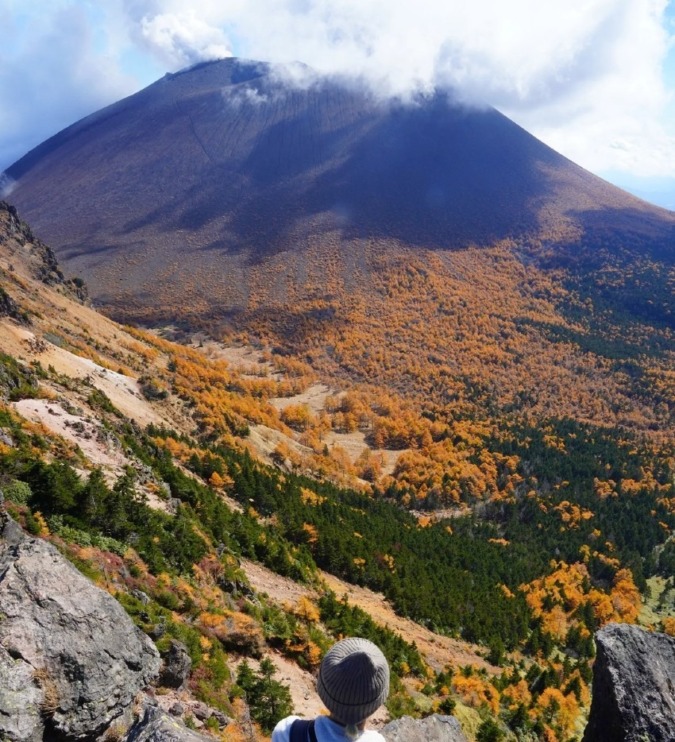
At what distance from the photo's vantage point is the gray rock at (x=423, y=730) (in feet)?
32.1

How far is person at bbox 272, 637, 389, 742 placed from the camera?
3975 millimetres

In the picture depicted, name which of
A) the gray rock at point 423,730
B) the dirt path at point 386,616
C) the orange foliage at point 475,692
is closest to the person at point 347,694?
the gray rock at point 423,730

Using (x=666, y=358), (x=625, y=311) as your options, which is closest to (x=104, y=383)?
(x=666, y=358)

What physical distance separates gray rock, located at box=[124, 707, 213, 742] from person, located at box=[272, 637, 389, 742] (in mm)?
3325

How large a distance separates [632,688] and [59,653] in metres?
10.4

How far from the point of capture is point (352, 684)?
3.96 metres

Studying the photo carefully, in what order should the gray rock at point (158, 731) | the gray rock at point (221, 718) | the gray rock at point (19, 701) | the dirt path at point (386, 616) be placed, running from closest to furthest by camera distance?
the gray rock at point (19, 701), the gray rock at point (158, 731), the gray rock at point (221, 718), the dirt path at point (386, 616)

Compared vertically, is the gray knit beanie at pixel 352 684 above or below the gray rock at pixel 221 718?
above

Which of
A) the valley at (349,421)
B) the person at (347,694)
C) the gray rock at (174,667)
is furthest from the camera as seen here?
the valley at (349,421)

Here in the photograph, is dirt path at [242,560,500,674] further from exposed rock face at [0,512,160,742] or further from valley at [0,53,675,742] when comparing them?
exposed rock face at [0,512,160,742]

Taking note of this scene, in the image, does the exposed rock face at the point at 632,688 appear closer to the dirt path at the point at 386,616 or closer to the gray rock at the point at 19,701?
the gray rock at the point at 19,701

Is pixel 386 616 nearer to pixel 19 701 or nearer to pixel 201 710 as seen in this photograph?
pixel 201 710

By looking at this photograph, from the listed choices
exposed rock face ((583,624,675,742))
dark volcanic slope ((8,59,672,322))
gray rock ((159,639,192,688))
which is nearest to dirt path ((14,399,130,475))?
gray rock ((159,639,192,688))

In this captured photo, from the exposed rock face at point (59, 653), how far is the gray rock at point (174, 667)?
2042 millimetres
